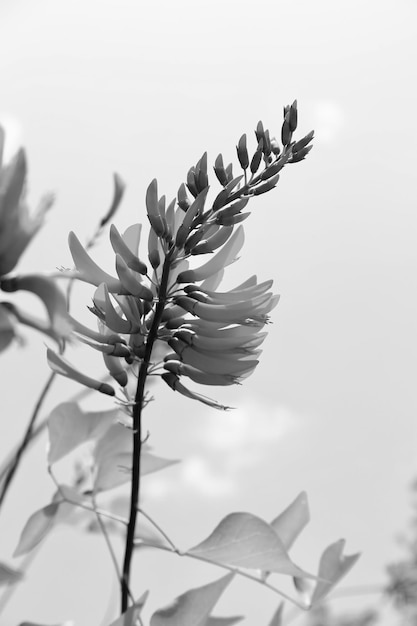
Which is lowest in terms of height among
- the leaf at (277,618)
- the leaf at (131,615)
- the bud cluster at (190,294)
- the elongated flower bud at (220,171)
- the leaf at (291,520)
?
the leaf at (131,615)

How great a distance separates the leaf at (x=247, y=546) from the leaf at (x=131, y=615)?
0.34 feet

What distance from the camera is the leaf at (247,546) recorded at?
52 centimetres

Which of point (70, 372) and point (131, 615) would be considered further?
point (70, 372)

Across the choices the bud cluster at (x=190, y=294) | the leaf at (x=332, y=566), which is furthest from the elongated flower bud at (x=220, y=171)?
the leaf at (x=332, y=566)

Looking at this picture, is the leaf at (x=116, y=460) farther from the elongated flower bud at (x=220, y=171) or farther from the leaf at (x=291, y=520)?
the elongated flower bud at (x=220, y=171)

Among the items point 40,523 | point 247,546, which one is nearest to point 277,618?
point 247,546

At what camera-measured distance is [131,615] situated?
0.43 meters

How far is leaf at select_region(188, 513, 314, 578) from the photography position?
1.72 feet

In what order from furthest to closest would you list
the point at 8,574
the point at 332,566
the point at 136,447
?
the point at 332,566 → the point at 136,447 → the point at 8,574

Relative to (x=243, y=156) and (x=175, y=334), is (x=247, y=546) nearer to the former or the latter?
(x=175, y=334)

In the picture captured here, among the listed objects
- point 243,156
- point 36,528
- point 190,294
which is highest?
point 243,156

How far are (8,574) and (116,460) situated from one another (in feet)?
1.01

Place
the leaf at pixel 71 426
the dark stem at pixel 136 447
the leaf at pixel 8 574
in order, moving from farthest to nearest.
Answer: the leaf at pixel 71 426, the dark stem at pixel 136 447, the leaf at pixel 8 574

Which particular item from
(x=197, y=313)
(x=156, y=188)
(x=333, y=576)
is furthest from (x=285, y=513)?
(x=156, y=188)
